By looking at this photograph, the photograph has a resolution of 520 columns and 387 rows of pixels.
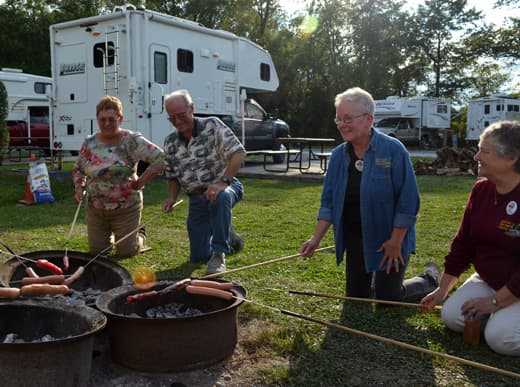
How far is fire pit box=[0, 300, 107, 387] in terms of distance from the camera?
236 centimetres

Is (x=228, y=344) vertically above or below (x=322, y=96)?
below

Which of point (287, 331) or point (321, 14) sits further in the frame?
point (321, 14)

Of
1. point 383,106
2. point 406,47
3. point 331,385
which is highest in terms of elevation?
point 406,47

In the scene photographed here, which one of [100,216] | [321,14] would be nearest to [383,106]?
[321,14]

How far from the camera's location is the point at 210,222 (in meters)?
5.19

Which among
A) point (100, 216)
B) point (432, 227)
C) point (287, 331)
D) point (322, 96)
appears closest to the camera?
point (287, 331)

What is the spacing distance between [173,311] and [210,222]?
1.82 metres

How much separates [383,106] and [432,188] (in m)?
20.2

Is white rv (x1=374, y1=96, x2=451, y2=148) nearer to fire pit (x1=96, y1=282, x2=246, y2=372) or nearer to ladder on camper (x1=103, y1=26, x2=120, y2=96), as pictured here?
ladder on camper (x1=103, y1=26, x2=120, y2=96)

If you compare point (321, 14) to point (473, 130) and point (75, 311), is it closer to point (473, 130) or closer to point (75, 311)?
point (473, 130)

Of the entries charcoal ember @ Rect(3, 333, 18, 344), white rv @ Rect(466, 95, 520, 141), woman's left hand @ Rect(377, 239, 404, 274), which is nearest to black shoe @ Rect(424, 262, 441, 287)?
woman's left hand @ Rect(377, 239, 404, 274)

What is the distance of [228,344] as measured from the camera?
10.2ft

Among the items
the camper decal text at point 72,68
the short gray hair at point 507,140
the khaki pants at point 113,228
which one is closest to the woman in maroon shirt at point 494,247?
the short gray hair at point 507,140

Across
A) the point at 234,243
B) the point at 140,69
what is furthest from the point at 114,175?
the point at 140,69
